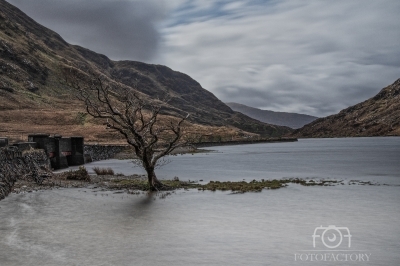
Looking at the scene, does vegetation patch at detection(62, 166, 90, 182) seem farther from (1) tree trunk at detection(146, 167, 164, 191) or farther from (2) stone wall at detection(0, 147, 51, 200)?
(1) tree trunk at detection(146, 167, 164, 191)

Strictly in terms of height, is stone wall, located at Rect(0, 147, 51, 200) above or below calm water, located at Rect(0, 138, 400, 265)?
above

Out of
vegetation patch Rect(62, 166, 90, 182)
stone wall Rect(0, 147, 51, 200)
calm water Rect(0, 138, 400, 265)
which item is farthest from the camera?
vegetation patch Rect(62, 166, 90, 182)

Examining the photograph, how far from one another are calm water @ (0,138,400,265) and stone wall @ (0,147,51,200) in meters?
2.25

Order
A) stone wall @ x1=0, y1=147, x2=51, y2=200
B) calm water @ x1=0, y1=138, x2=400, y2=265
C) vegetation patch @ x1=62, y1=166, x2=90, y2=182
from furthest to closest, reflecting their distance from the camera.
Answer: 1. vegetation patch @ x1=62, y1=166, x2=90, y2=182
2. stone wall @ x1=0, y1=147, x2=51, y2=200
3. calm water @ x1=0, y1=138, x2=400, y2=265

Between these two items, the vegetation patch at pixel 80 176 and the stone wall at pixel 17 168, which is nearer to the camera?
the stone wall at pixel 17 168

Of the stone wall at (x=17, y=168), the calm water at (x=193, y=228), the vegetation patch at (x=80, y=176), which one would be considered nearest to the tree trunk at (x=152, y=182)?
the calm water at (x=193, y=228)

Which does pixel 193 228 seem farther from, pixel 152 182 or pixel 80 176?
pixel 80 176

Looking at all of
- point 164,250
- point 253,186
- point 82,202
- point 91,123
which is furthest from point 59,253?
point 91,123

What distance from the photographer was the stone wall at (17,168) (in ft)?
107

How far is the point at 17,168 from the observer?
38.9 m

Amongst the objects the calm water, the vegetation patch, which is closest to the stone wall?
the vegetation patch

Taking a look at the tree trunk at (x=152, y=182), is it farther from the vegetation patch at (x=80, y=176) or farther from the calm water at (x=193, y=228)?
Result: the vegetation patch at (x=80, y=176)

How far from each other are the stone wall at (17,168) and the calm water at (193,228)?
2.25 meters

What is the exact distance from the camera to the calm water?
58.0 feet
